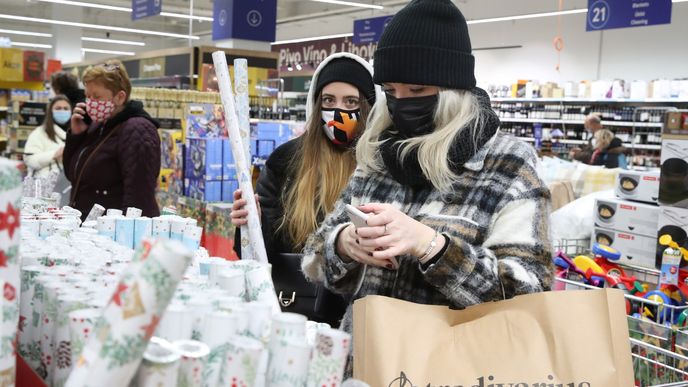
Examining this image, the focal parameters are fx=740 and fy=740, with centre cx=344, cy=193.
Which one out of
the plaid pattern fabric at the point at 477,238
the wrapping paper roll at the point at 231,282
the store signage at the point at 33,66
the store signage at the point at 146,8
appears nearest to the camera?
the wrapping paper roll at the point at 231,282

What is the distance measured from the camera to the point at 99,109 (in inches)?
149

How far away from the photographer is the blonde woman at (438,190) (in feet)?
5.04

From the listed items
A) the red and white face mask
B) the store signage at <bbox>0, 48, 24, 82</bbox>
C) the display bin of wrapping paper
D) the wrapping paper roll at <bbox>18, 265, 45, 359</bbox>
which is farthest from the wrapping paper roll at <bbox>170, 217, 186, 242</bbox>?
the store signage at <bbox>0, 48, 24, 82</bbox>

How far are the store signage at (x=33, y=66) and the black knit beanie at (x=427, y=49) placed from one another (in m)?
9.02

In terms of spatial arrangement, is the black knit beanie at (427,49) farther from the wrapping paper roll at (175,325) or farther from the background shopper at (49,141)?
the background shopper at (49,141)

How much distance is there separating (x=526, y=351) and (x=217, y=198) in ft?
13.2

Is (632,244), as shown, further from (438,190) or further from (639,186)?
(438,190)

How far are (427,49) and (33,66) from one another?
9.30 metres

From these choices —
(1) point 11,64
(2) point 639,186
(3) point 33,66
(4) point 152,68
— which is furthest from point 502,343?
(4) point 152,68

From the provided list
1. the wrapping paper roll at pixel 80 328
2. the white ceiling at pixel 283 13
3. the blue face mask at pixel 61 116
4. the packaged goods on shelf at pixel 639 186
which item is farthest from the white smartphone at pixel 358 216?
the white ceiling at pixel 283 13

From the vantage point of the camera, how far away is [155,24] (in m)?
23.1

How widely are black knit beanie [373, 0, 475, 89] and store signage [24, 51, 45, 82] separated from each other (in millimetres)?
9021

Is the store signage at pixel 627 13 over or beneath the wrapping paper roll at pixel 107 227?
over

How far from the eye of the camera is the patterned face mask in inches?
99.0
